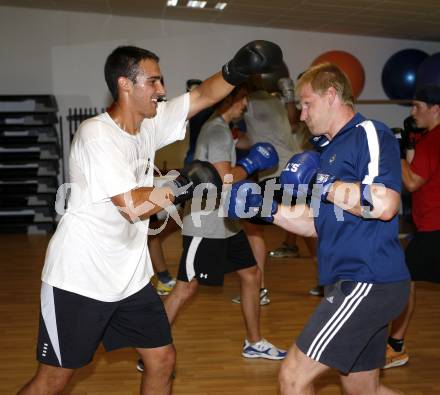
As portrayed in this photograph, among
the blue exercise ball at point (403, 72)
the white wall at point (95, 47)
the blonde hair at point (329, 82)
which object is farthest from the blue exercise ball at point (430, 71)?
the blonde hair at point (329, 82)

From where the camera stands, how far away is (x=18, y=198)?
720 centimetres

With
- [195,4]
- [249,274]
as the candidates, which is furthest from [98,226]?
[195,4]

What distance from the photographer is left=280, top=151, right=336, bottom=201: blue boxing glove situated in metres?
1.94

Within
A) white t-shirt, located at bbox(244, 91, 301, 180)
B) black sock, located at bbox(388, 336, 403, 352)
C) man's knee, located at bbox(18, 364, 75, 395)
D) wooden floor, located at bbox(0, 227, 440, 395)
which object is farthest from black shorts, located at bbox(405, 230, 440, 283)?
man's knee, located at bbox(18, 364, 75, 395)

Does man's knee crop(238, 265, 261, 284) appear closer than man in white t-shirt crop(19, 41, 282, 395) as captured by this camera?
No

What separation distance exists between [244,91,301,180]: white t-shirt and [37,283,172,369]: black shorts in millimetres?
2366

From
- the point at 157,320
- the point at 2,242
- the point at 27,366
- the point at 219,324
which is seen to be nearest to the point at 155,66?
the point at 157,320

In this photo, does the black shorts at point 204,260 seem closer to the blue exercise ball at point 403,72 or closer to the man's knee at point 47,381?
the man's knee at point 47,381

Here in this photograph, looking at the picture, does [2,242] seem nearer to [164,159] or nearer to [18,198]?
[18,198]

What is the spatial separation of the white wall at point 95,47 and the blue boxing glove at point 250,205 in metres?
5.70

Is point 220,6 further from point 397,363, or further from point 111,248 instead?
point 111,248

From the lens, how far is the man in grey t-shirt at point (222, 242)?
3.00 meters

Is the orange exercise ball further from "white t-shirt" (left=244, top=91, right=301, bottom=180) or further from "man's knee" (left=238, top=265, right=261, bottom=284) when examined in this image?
"man's knee" (left=238, top=265, right=261, bottom=284)

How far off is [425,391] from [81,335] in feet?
5.30
